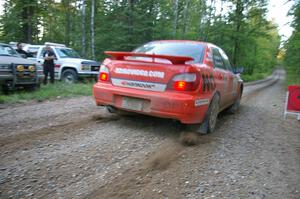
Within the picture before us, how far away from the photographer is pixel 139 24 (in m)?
17.6

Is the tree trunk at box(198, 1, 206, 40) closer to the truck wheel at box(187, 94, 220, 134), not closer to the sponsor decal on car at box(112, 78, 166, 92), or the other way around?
the truck wheel at box(187, 94, 220, 134)

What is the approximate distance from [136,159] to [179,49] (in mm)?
2477

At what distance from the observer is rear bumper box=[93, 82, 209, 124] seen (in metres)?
4.27

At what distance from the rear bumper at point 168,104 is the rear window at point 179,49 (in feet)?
2.99

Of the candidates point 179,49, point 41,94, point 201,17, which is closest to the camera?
point 179,49

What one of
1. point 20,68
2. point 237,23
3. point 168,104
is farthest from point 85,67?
point 237,23

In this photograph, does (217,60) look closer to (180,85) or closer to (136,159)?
(180,85)

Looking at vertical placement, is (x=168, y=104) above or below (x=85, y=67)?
below

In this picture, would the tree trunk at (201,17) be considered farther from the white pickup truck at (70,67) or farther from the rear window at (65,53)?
the white pickup truck at (70,67)

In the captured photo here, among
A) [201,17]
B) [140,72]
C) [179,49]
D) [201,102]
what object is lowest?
[201,102]

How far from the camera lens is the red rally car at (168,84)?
4316 millimetres

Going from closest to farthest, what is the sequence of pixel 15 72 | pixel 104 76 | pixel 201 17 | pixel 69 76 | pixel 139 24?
pixel 104 76, pixel 15 72, pixel 69 76, pixel 139 24, pixel 201 17

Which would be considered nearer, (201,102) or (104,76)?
(201,102)

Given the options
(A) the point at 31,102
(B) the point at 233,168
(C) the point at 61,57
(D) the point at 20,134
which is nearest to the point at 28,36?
(C) the point at 61,57
